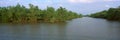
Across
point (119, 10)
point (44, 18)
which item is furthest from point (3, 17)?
point (119, 10)

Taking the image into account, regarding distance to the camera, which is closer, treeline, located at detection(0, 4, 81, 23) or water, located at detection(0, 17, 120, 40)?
water, located at detection(0, 17, 120, 40)

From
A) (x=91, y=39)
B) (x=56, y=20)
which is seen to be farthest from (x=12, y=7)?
(x=91, y=39)

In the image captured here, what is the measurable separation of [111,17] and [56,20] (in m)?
26.9

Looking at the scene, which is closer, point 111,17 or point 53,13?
point 53,13

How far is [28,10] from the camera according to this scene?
62.6m

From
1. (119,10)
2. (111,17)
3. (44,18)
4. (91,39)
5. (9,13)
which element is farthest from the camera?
(111,17)

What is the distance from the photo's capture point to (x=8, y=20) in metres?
61.8

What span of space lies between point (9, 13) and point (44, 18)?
400 inches

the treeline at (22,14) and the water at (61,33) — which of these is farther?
the treeline at (22,14)

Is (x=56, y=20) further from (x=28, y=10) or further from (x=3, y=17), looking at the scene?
(x=3, y=17)

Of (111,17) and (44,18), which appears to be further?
(111,17)

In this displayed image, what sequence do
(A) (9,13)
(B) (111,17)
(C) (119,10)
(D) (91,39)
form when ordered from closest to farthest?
(D) (91,39)
(A) (9,13)
(C) (119,10)
(B) (111,17)

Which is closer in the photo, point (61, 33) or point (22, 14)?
point (61, 33)

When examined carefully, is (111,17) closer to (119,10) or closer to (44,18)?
(119,10)
